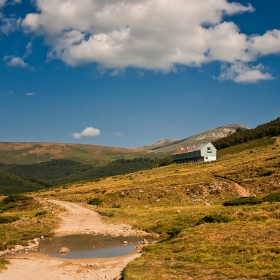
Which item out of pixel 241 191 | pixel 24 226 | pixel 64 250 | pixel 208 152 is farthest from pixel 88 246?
pixel 208 152

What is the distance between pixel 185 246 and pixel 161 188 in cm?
3972

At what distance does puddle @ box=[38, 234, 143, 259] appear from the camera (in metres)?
27.2

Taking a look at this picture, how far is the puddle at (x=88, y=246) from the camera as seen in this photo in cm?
2719

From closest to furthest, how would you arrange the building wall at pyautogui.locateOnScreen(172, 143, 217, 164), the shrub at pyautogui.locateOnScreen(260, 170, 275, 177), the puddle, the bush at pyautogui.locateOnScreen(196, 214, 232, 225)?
1. the puddle
2. the bush at pyautogui.locateOnScreen(196, 214, 232, 225)
3. the shrub at pyautogui.locateOnScreen(260, 170, 275, 177)
4. the building wall at pyautogui.locateOnScreen(172, 143, 217, 164)

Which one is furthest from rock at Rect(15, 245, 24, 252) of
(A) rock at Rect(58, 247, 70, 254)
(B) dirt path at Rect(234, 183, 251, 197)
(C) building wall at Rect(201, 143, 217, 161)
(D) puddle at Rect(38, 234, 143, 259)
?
(C) building wall at Rect(201, 143, 217, 161)

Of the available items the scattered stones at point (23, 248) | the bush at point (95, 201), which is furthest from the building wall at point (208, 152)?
the scattered stones at point (23, 248)

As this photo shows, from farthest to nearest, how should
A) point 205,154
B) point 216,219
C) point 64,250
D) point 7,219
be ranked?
point 205,154 → point 7,219 → point 216,219 → point 64,250

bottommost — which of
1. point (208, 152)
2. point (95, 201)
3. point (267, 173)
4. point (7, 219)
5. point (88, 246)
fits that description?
point (88, 246)

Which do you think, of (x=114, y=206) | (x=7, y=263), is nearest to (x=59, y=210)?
(x=114, y=206)

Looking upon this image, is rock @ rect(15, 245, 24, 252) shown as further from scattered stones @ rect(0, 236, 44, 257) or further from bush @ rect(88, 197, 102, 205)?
bush @ rect(88, 197, 102, 205)

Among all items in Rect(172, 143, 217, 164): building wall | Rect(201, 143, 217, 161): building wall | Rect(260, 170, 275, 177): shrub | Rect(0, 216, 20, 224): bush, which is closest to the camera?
Rect(0, 216, 20, 224): bush

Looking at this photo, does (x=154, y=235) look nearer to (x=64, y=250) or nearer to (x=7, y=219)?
(x=64, y=250)

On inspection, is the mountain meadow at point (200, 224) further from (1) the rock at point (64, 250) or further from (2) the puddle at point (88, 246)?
(1) the rock at point (64, 250)

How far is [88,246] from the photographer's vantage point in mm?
30281
